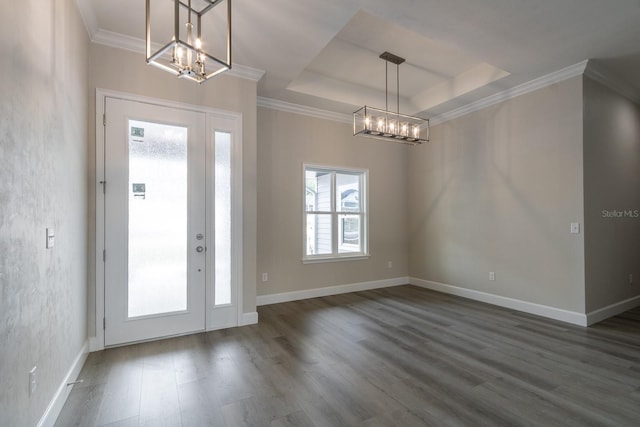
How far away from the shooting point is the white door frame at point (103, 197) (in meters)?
2.92

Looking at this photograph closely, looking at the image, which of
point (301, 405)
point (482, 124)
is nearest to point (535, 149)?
point (482, 124)

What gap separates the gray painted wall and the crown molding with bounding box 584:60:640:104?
6 cm

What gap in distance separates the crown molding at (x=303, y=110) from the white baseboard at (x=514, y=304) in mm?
3315

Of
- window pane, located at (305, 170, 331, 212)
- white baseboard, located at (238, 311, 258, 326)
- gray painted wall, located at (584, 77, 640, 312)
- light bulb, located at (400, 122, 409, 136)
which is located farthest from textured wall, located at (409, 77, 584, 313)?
white baseboard, located at (238, 311, 258, 326)

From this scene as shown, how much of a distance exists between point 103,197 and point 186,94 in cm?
138

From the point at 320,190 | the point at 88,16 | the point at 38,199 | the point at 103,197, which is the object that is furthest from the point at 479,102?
the point at 38,199

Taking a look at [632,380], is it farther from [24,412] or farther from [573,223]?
[24,412]

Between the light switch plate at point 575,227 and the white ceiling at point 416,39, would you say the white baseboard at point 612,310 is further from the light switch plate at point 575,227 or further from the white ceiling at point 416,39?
the white ceiling at point 416,39

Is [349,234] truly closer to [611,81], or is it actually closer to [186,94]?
[186,94]

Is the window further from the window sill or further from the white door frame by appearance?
the white door frame

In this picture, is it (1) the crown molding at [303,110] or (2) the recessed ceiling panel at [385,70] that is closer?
(2) the recessed ceiling panel at [385,70]

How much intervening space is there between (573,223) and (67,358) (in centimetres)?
524

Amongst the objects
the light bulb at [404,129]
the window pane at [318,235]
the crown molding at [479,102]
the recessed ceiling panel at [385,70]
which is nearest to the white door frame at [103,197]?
the crown molding at [479,102]

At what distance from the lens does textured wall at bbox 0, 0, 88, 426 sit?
137cm
